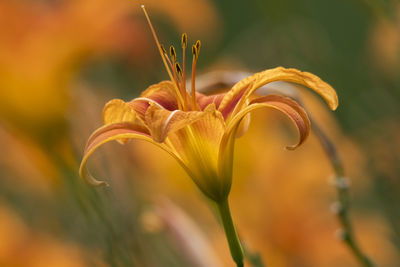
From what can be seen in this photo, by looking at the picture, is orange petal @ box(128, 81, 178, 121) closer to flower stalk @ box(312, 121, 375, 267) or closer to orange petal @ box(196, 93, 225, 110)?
orange petal @ box(196, 93, 225, 110)

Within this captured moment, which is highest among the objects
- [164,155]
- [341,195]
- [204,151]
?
[204,151]

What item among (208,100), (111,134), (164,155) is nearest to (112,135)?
(111,134)

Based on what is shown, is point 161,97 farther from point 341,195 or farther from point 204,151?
point 341,195

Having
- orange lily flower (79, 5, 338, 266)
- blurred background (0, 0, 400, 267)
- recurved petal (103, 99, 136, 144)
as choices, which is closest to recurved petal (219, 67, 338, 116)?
orange lily flower (79, 5, 338, 266)

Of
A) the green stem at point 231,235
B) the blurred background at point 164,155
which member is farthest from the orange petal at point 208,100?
the blurred background at point 164,155

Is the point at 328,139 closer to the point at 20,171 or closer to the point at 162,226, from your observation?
the point at 162,226

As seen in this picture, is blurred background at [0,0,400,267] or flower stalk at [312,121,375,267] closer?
flower stalk at [312,121,375,267]

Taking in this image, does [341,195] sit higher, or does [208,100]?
[208,100]

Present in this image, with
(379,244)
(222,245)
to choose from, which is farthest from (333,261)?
(222,245)
